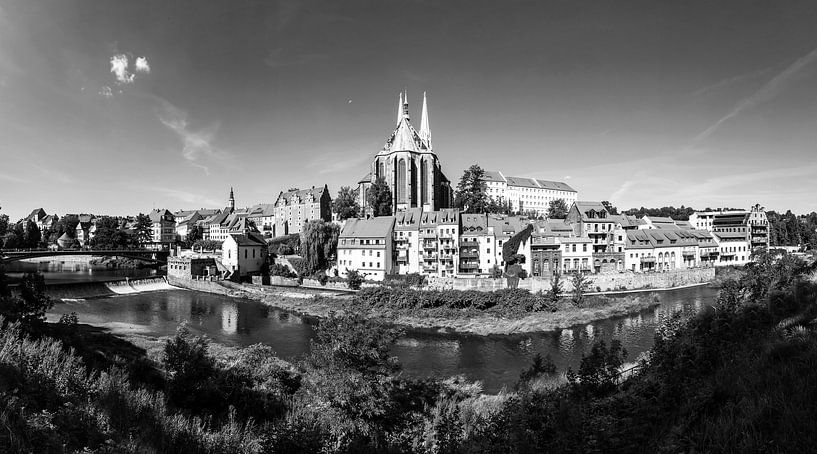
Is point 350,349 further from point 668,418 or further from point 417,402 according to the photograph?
point 668,418

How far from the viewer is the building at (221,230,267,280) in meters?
64.6

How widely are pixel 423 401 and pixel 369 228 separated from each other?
45.4 m

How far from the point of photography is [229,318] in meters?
43.3

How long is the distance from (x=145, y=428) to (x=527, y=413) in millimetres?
8934

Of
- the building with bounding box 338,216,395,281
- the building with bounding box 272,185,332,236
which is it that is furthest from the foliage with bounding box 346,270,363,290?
the building with bounding box 272,185,332,236

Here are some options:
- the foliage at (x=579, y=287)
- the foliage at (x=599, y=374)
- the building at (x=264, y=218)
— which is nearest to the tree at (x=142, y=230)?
the building at (x=264, y=218)

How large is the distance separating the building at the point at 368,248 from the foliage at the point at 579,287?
24.6 meters

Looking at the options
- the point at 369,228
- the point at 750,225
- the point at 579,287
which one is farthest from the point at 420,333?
the point at 750,225

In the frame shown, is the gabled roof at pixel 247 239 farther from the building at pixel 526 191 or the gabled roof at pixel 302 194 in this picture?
the building at pixel 526 191

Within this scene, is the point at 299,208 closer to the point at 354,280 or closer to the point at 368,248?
the point at 368,248

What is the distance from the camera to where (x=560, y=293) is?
1902 inches

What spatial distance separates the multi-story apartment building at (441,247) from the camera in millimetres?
56500

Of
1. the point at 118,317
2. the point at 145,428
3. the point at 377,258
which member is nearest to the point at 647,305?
the point at 377,258

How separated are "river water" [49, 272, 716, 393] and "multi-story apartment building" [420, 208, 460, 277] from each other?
20.7m
